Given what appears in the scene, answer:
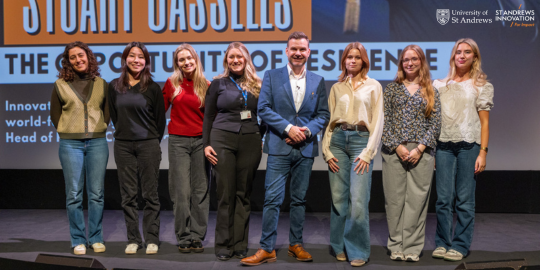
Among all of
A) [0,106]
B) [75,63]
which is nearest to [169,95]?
[75,63]

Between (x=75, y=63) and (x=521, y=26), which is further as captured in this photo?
(x=521, y=26)

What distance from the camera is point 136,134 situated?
3.35m

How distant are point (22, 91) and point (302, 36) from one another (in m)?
3.93

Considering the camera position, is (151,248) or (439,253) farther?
(151,248)

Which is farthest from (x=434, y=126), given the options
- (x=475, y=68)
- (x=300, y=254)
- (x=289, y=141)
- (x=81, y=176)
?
(x=81, y=176)

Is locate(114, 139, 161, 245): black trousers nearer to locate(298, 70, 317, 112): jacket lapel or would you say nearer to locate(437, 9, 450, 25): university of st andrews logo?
locate(298, 70, 317, 112): jacket lapel

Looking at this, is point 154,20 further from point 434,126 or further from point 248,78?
point 434,126

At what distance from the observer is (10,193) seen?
541 cm

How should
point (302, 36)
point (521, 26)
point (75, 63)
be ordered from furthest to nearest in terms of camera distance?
point (521, 26)
point (75, 63)
point (302, 36)

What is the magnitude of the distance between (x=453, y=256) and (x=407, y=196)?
565 millimetres

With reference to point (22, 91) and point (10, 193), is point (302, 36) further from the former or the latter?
point (10, 193)

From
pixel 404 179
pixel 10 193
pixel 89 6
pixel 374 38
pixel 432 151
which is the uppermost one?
pixel 89 6

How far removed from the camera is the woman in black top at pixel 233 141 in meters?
3.17

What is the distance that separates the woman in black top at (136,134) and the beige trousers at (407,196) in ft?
5.76
